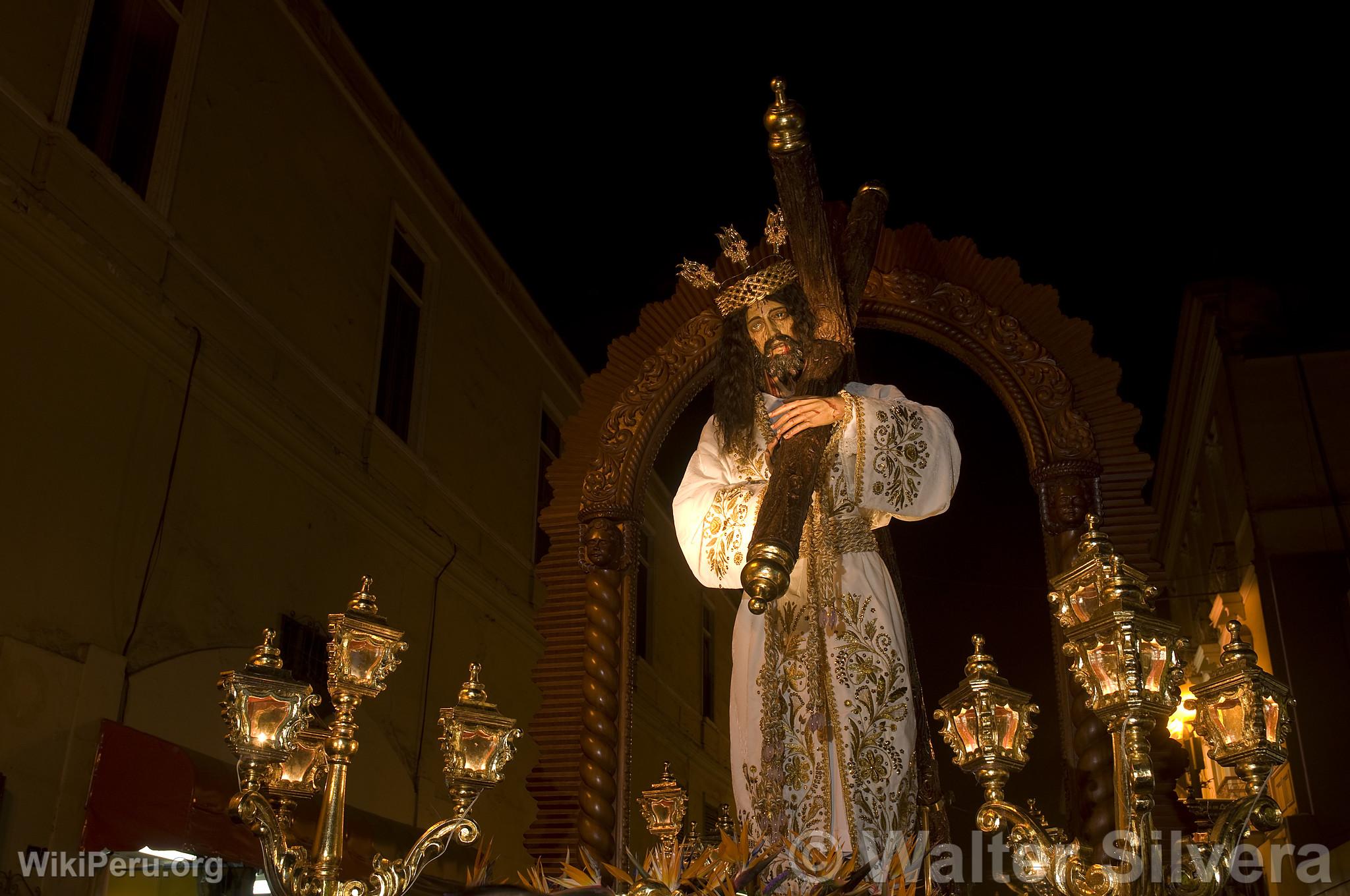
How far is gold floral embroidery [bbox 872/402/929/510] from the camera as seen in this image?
351 centimetres

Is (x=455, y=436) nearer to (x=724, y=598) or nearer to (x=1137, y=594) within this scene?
(x=724, y=598)

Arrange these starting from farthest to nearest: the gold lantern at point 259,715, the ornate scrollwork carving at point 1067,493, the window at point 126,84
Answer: the window at point 126,84
the ornate scrollwork carving at point 1067,493
the gold lantern at point 259,715

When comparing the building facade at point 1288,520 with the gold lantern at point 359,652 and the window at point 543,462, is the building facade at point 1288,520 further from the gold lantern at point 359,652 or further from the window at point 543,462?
the gold lantern at point 359,652

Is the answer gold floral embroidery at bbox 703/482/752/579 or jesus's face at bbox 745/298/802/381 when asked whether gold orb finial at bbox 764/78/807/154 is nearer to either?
jesus's face at bbox 745/298/802/381

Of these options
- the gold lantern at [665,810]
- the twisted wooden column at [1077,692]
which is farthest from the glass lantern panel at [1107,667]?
the gold lantern at [665,810]

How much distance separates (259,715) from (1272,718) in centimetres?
224

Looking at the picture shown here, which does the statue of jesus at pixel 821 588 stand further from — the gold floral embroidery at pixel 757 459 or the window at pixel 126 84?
the window at pixel 126 84

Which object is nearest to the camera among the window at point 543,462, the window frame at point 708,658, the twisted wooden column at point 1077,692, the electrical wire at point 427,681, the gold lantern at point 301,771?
the gold lantern at point 301,771

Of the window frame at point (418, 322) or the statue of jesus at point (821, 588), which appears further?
the window frame at point (418, 322)

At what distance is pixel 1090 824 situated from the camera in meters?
3.29

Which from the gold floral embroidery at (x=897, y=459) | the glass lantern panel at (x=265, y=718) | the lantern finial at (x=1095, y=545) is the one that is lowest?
the glass lantern panel at (x=265, y=718)

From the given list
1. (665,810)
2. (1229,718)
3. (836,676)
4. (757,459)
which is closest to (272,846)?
(665,810)

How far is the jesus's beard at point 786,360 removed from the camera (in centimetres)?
369

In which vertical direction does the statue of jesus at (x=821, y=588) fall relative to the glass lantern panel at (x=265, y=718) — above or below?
above
